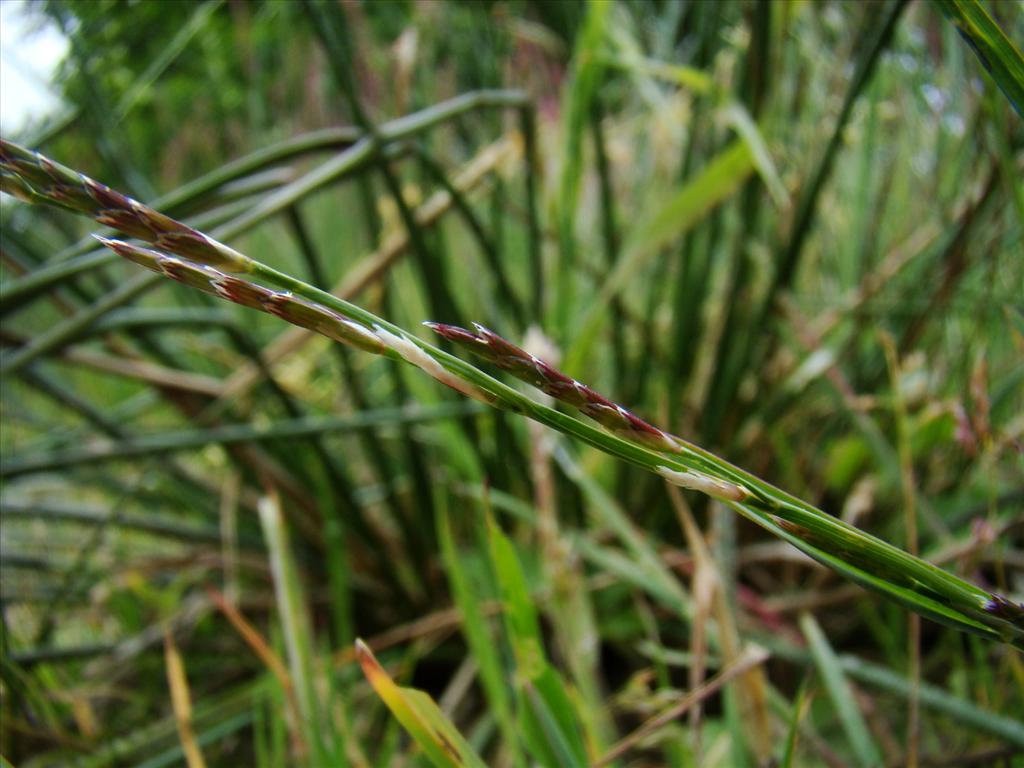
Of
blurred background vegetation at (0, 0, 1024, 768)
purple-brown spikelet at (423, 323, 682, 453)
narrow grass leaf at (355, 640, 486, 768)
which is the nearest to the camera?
purple-brown spikelet at (423, 323, 682, 453)

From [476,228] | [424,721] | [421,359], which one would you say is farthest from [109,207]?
[476,228]

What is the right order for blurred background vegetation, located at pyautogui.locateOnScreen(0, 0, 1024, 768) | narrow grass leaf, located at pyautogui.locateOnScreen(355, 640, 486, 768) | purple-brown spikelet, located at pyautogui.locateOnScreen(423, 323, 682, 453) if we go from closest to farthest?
purple-brown spikelet, located at pyautogui.locateOnScreen(423, 323, 682, 453), narrow grass leaf, located at pyautogui.locateOnScreen(355, 640, 486, 768), blurred background vegetation, located at pyautogui.locateOnScreen(0, 0, 1024, 768)

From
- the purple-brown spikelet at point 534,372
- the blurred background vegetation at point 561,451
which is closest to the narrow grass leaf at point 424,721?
the blurred background vegetation at point 561,451

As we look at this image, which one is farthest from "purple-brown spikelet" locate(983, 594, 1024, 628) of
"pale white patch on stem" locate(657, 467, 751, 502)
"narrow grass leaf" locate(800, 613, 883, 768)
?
"narrow grass leaf" locate(800, 613, 883, 768)

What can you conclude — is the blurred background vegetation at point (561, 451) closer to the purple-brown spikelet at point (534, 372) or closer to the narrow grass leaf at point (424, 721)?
the narrow grass leaf at point (424, 721)

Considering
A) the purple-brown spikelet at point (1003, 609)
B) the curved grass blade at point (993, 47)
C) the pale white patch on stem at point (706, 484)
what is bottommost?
the purple-brown spikelet at point (1003, 609)

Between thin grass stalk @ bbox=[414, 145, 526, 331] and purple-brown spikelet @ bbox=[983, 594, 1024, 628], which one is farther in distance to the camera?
thin grass stalk @ bbox=[414, 145, 526, 331]

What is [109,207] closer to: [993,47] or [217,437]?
[993,47]

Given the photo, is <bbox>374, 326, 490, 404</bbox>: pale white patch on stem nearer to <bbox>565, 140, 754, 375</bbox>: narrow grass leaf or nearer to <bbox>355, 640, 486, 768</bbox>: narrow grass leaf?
<bbox>355, 640, 486, 768</bbox>: narrow grass leaf
